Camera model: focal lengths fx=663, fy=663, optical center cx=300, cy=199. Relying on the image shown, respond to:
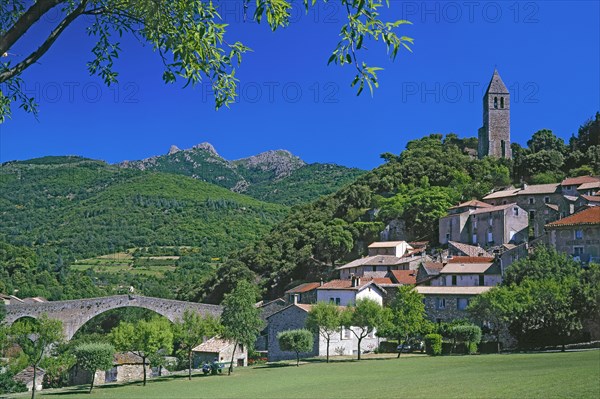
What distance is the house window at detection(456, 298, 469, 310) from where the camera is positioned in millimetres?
50656

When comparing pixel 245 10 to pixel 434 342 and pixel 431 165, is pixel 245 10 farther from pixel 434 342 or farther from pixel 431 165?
pixel 431 165

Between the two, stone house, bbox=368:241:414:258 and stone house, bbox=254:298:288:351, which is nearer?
stone house, bbox=254:298:288:351

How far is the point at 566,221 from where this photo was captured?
5306 centimetres

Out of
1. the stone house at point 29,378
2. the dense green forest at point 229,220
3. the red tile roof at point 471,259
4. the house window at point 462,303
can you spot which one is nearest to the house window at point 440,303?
the house window at point 462,303

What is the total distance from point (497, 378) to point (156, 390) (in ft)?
60.4

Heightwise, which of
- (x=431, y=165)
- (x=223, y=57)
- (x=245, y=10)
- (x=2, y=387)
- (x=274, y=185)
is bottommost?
(x=2, y=387)

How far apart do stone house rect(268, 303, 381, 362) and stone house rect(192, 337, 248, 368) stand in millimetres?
2256

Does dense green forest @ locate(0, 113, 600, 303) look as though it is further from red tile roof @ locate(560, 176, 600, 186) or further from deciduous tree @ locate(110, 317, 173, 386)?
deciduous tree @ locate(110, 317, 173, 386)

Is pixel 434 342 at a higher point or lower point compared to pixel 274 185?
lower

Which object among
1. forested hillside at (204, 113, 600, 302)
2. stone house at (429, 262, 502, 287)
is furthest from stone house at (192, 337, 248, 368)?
forested hillside at (204, 113, 600, 302)

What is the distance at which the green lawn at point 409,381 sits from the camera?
21078 mm

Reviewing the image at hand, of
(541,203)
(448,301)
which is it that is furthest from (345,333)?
(541,203)

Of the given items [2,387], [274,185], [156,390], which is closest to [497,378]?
[156,390]

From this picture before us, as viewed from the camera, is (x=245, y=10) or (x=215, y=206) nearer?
(x=245, y=10)
